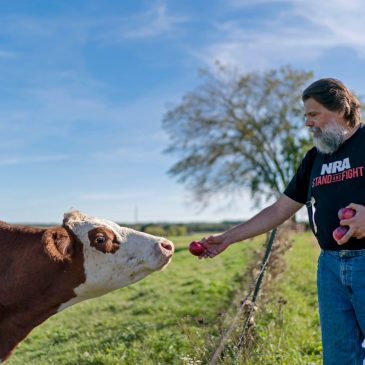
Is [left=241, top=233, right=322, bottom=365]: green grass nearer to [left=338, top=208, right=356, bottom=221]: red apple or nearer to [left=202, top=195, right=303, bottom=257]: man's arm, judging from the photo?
[left=202, top=195, right=303, bottom=257]: man's arm

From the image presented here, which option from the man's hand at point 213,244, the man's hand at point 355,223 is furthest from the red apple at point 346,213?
the man's hand at point 213,244

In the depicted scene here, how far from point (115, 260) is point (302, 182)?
1.49 meters

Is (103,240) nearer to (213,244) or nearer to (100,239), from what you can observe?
(100,239)

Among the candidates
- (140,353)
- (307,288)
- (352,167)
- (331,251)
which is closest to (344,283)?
(331,251)

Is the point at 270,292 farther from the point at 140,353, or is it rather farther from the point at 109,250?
the point at 109,250

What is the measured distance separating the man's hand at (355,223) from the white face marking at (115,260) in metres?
1.48

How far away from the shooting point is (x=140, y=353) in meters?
6.81

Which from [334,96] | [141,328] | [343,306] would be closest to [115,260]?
[343,306]

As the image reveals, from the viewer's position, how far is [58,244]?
169 inches

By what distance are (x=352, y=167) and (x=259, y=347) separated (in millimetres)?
2897

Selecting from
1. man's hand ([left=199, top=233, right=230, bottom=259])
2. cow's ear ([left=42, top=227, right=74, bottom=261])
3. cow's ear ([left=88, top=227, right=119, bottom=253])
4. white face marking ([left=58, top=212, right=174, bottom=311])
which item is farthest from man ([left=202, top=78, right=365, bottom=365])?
cow's ear ([left=42, top=227, right=74, bottom=261])

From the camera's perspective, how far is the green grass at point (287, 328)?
5930mm

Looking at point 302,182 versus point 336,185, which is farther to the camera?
point 302,182

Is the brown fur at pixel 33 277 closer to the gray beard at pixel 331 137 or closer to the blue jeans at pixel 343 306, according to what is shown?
the blue jeans at pixel 343 306
